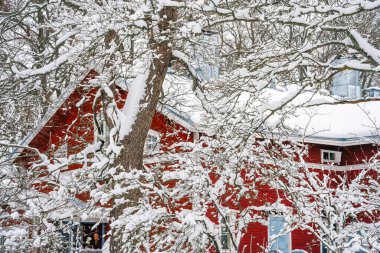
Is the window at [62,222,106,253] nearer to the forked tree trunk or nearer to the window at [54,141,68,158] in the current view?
the forked tree trunk

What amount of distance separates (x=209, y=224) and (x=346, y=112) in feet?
47.5

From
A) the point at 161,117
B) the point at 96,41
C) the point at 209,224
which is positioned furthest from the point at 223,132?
the point at 161,117

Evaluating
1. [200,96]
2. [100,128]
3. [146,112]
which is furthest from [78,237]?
[200,96]

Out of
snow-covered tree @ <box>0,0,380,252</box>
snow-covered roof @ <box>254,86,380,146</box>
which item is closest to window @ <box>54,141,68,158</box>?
snow-covered tree @ <box>0,0,380,252</box>

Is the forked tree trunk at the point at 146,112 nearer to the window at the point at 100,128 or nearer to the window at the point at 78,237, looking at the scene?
the window at the point at 78,237

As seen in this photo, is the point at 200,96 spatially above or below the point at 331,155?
above

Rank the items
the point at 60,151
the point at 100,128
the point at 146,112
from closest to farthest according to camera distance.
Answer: the point at 146,112
the point at 100,128
the point at 60,151

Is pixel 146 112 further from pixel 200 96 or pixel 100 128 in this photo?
pixel 100 128

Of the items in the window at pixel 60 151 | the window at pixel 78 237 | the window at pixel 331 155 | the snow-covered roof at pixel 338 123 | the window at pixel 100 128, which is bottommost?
the window at pixel 78 237

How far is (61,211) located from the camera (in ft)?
34.7

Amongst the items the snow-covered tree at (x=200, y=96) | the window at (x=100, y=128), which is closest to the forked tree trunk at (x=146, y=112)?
the snow-covered tree at (x=200, y=96)

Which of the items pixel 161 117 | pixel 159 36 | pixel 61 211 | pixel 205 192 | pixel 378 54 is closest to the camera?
pixel 205 192

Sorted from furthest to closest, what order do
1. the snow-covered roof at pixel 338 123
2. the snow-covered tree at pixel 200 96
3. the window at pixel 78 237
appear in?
the snow-covered roof at pixel 338 123
the window at pixel 78 237
the snow-covered tree at pixel 200 96

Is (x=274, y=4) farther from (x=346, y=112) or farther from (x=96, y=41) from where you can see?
(x=346, y=112)
